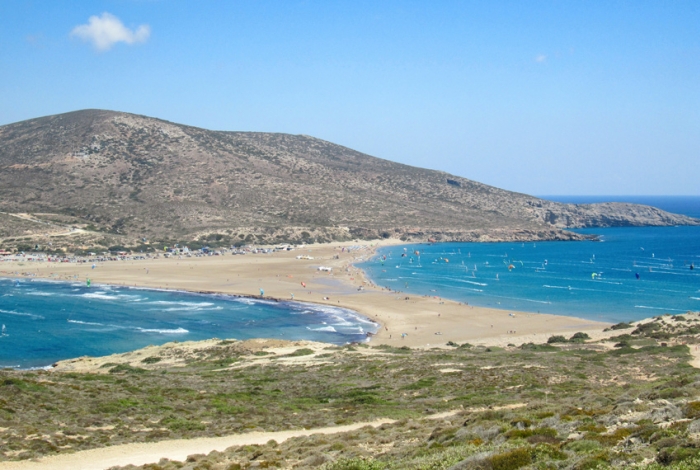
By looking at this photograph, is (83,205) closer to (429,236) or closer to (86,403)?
(429,236)

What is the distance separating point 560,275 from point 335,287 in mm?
31394

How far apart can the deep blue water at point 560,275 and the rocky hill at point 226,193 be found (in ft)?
72.2

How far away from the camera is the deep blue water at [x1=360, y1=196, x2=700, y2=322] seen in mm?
60062

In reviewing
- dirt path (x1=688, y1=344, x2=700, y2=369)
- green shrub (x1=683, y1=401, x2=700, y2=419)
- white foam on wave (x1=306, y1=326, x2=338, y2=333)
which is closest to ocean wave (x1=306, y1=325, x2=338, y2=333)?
white foam on wave (x1=306, y1=326, x2=338, y2=333)

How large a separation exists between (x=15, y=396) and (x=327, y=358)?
A: 16.8 m

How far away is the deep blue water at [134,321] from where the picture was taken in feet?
140

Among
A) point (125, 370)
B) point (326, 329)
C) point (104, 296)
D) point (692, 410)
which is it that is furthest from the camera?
point (104, 296)

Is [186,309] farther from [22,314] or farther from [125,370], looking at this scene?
[125,370]

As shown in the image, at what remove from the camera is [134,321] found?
51.2 meters

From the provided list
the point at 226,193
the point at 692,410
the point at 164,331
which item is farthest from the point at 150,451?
the point at 226,193

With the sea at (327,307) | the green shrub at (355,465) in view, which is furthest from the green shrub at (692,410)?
the sea at (327,307)

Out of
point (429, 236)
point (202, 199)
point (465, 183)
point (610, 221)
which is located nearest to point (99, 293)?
point (202, 199)

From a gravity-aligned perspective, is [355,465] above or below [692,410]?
below

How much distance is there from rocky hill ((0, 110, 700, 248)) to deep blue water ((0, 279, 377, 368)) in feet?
165
